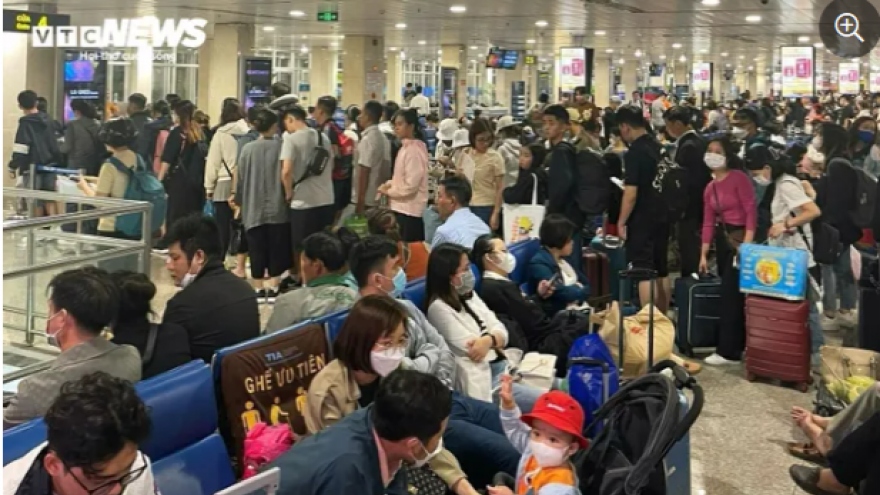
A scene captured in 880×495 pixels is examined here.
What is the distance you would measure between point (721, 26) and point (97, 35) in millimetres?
13561

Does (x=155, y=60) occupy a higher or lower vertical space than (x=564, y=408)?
higher

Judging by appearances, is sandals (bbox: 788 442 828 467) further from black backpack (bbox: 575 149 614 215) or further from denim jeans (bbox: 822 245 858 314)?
denim jeans (bbox: 822 245 858 314)

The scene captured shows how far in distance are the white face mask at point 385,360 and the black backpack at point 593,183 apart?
4276mm

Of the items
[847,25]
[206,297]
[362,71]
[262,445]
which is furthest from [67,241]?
[362,71]

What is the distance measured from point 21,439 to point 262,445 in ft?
2.86

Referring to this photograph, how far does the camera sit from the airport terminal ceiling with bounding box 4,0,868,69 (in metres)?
14.4

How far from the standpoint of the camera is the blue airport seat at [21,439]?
8.09ft

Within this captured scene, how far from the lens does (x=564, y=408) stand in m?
3.14

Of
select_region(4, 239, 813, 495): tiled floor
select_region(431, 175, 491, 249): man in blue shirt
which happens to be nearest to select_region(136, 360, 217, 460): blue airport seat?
select_region(4, 239, 813, 495): tiled floor

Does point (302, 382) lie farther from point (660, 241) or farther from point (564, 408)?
point (660, 241)

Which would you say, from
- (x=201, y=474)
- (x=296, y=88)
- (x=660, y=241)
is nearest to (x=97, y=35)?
(x=660, y=241)

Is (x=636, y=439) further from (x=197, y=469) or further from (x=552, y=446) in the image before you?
(x=197, y=469)

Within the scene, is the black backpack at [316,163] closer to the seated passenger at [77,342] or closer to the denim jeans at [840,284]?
the denim jeans at [840,284]

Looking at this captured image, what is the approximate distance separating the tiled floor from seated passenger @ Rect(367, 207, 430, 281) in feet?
6.03
